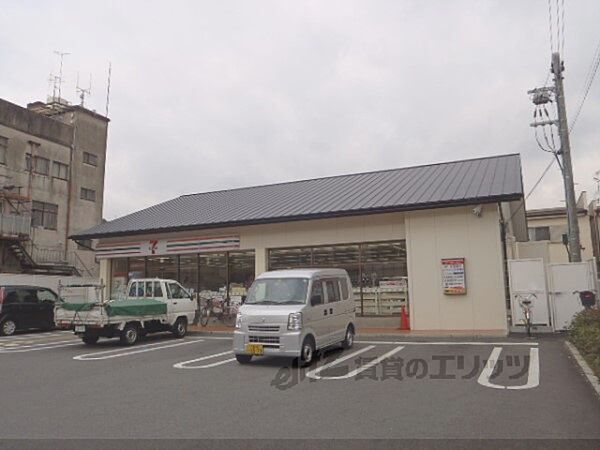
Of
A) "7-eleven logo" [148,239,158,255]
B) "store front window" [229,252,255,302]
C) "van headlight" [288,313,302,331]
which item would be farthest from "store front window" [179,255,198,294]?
"van headlight" [288,313,302,331]

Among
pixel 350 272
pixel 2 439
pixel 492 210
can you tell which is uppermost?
pixel 492 210

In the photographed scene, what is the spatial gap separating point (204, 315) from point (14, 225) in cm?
1546

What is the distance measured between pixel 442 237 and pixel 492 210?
1.58m

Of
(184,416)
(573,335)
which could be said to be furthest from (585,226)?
(184,416)

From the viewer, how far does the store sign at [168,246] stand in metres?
Answer: 18.9

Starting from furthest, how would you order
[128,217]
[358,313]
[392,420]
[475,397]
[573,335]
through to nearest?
[128,217], [358,313], [573,335], [475,397], [392,420]

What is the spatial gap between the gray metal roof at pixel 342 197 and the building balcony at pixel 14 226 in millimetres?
9104

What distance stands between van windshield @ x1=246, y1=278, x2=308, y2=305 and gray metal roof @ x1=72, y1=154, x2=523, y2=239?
6.10 meters

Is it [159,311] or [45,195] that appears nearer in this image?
[159,311]

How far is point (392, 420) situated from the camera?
591 centimetres

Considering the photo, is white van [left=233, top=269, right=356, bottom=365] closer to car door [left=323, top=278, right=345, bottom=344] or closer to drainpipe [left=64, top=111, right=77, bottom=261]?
car door [left=323, top=278, right=345, bottom=344]

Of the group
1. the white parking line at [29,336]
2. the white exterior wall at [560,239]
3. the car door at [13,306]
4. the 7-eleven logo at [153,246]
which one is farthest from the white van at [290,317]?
the white exterior wall at [560,239]


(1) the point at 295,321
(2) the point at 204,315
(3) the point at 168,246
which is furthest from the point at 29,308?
(1) the point at 295,321

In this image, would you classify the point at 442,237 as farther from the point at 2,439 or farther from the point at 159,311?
the point at 2,439
